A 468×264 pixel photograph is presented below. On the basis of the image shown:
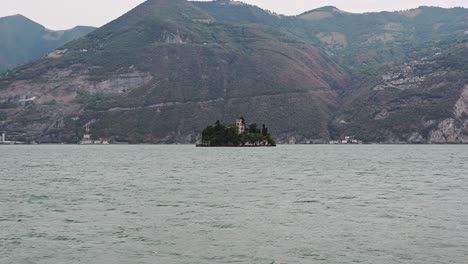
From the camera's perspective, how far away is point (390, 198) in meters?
68.6

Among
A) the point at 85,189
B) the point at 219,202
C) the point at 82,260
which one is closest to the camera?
the point at 82,260

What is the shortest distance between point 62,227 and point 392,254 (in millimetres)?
24659

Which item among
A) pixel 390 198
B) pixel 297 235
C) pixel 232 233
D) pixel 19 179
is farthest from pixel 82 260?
pixel 19 179

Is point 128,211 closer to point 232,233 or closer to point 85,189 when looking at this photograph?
point 232,233

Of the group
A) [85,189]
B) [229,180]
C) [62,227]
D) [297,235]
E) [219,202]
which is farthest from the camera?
[229,180]

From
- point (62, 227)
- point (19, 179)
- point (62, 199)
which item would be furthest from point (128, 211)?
point (19, 179)

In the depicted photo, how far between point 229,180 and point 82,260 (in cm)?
5678

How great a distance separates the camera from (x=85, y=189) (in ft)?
265

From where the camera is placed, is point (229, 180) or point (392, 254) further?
point (229, 180)

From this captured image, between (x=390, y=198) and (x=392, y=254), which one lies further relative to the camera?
(x=390, y=198)

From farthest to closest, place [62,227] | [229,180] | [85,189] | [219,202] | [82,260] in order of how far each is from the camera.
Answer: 1. [229,180]
2. [85,189]
3. [219,202]
4. [62,227]
5. [82,260]

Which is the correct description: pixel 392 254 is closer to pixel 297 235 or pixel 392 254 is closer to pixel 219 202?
pixel 297 235

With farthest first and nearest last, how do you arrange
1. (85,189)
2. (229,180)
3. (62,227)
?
(229,180)
(85,189)
(62,227)

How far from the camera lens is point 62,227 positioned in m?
49.2
